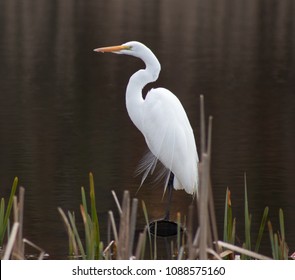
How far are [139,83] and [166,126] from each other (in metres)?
0.36

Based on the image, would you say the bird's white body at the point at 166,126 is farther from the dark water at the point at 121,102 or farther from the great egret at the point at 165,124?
the dark water at the point at 121,102

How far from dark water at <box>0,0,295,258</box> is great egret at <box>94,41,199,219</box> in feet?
1.31

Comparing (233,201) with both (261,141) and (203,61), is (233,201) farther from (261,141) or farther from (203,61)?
(203,61)

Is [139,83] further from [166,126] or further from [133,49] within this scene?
[166,126]

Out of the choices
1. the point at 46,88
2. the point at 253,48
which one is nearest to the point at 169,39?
A: the point at 253,48

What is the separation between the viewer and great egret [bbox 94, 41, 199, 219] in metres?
→ 6.18

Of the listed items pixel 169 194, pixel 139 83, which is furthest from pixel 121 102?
pixel 169 194

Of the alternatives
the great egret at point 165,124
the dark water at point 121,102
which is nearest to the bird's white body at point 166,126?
the great egret at point 165,124

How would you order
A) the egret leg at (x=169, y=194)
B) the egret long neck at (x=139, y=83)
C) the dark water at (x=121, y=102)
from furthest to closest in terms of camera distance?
the dark water at (x=121, y=102), the egret long neck at (x=139, y=83), the egret leg at (x=169, y=194)

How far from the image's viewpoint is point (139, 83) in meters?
6.37

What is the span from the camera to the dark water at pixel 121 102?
694cm

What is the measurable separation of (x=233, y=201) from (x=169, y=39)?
1306 centimetres

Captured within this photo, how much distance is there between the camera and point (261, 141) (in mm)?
9156

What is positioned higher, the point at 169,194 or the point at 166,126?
the point at 166,126
